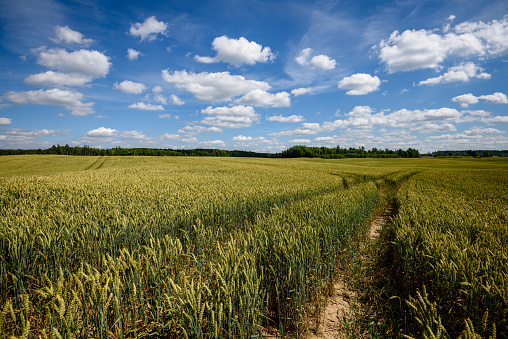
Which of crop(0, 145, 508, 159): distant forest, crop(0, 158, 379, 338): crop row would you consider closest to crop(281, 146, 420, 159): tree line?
crop(0, 145, 508, 159): distant forest

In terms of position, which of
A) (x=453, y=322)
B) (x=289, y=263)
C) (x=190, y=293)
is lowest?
(x=453, y=322)

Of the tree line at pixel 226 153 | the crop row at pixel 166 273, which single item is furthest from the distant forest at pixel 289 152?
the crop row at pixel 166 273

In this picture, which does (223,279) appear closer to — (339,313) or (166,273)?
(166,273)

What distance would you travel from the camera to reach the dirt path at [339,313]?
356 cm

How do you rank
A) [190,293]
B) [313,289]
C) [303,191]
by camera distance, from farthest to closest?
[303,191] → [313,289] → [190,293]

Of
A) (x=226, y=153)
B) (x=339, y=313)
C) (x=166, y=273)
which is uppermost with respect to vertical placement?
(x=226, y=153)

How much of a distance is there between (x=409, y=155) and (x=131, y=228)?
138 metres

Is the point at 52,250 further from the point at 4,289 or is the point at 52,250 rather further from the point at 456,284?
the point at 456,284

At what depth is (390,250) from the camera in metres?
6.73

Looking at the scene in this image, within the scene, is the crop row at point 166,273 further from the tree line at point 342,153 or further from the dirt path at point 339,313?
the tree line at point 342,153

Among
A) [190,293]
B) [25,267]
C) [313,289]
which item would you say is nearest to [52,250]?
Result: [25,267]

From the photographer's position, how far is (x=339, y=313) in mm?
4094

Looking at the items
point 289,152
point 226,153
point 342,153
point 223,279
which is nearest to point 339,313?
point 223,279

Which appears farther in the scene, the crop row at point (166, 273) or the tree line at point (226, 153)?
the tree line at point (226, 153)
